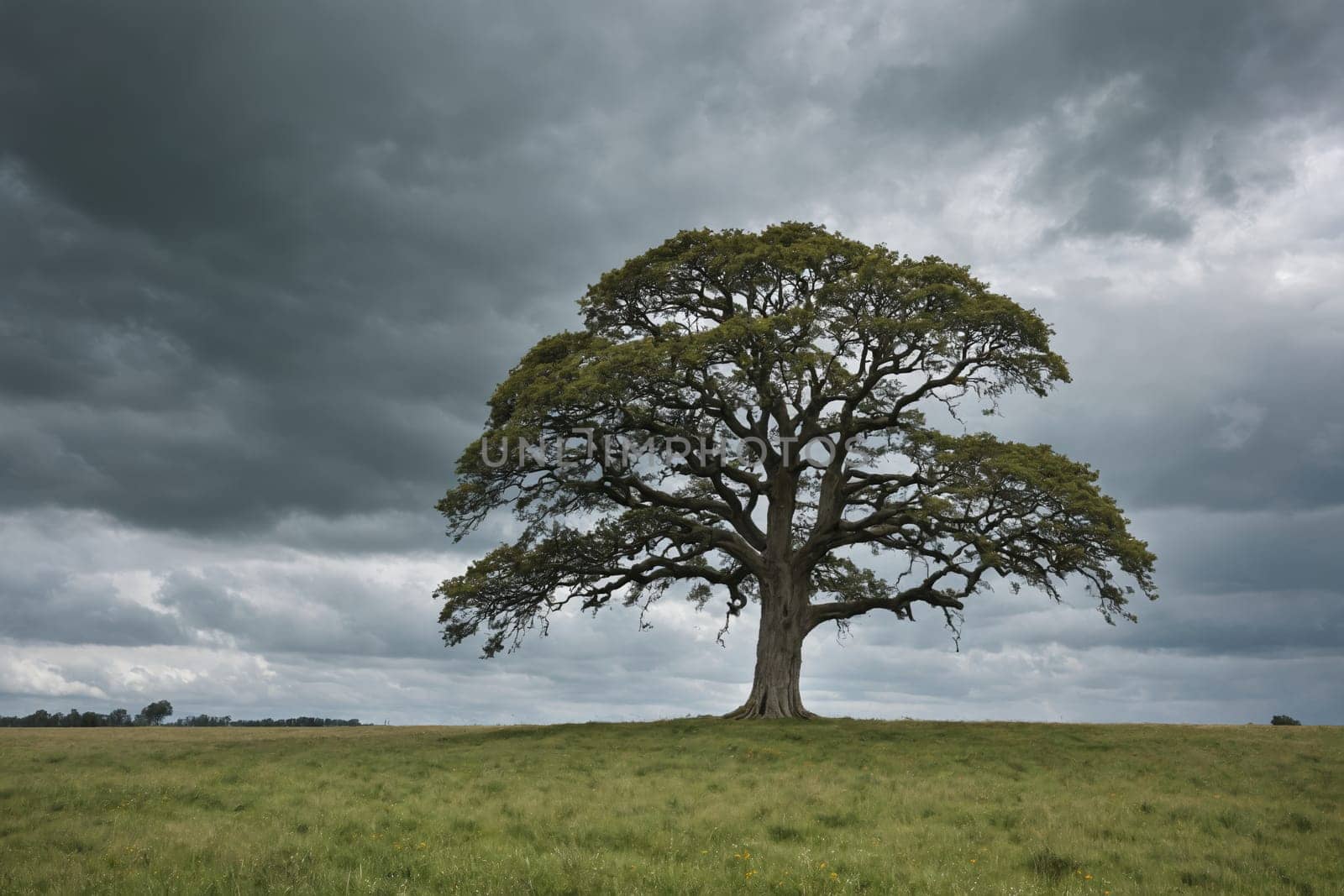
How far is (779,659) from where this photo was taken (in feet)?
110

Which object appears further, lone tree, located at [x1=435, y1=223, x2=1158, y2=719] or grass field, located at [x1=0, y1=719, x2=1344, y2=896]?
lone tree, located at [x1=435, y1=223, x2=1158, y2=719]

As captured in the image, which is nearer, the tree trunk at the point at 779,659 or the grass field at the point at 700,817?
the grass field at the point at 700,817

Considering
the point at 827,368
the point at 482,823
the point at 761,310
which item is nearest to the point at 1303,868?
the point at 482,823

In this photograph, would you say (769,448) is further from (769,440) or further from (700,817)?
(700,817)

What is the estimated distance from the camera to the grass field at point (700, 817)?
456 inches

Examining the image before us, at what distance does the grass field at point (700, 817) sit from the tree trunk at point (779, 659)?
4.34 metres

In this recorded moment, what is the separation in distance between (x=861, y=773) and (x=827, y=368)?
44.7ft

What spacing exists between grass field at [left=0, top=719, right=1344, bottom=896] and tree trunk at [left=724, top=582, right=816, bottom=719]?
4.34m

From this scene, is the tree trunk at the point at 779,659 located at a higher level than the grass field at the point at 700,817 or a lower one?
higher

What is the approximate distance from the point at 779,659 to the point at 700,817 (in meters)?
18.4

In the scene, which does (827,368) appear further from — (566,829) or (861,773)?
(566,829)

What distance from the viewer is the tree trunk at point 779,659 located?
108ft

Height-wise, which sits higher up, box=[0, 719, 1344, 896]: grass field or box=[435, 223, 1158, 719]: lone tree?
box=[435, 223, 1158, 719]: lone tree

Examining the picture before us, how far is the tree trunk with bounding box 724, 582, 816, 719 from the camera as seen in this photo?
32969 mm
